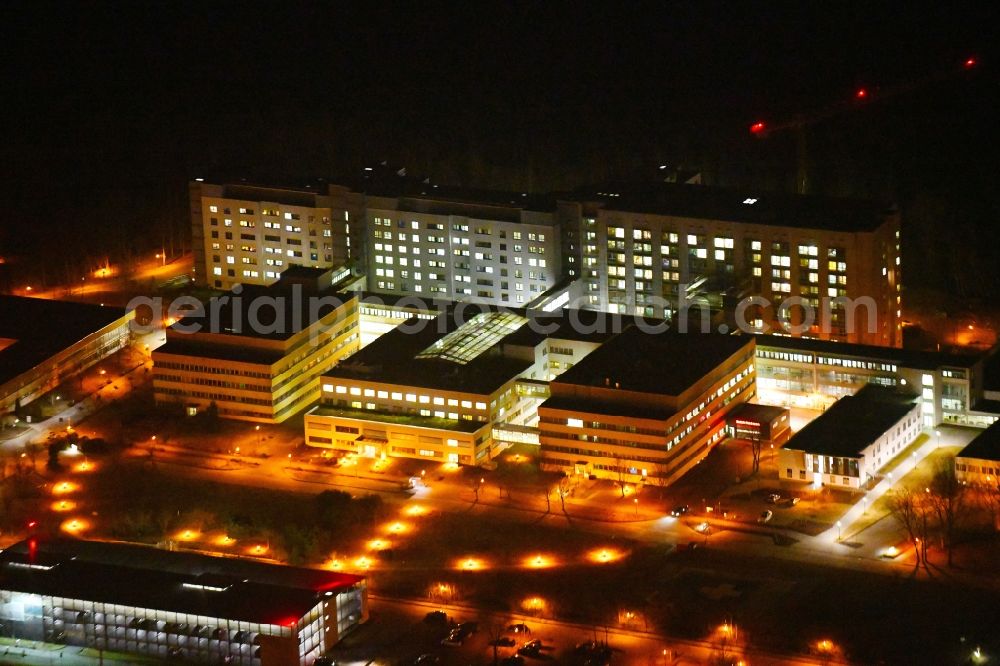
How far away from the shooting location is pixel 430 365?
92.8 metres

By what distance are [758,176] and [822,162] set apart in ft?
13.6

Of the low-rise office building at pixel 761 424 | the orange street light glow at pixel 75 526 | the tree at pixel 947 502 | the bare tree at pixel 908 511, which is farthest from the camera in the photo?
the low-rise office building at pixel 761 424

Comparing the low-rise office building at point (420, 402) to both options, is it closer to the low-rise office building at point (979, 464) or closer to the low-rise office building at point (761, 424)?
the low-rise office building at point (761, 424)

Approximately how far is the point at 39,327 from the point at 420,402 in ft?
66.9

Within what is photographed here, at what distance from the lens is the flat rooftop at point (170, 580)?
72250mm

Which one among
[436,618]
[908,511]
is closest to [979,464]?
[908,511]

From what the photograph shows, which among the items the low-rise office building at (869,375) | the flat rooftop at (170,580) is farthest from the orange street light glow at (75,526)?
the low-rise office building at (869,375)

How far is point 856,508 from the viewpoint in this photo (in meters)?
83.2

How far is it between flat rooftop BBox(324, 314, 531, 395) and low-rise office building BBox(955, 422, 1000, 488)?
18.9 meters

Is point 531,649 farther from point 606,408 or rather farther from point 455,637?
point 606,408

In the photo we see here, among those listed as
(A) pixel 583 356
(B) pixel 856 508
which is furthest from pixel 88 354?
(B) pixel 856 508

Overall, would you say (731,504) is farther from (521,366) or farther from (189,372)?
(189,372)

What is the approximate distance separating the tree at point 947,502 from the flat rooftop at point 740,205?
17885 millimetres

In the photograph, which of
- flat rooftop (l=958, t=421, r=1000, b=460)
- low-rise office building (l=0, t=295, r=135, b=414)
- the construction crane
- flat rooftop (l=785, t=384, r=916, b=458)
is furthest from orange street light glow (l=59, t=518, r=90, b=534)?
the construction crane
